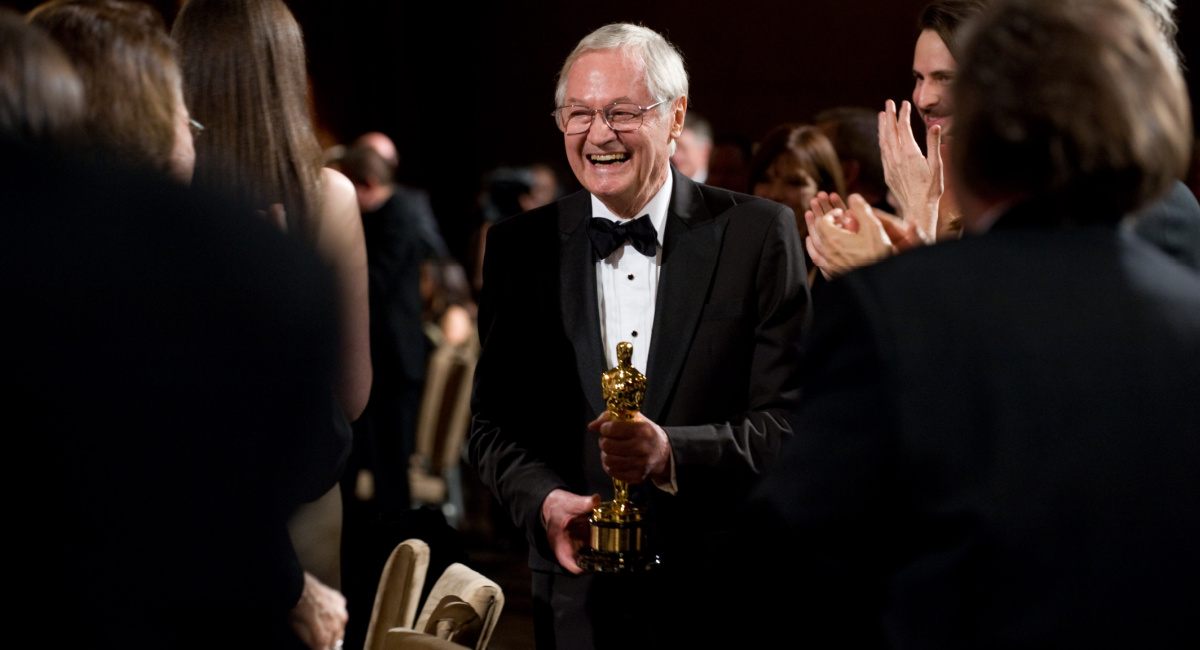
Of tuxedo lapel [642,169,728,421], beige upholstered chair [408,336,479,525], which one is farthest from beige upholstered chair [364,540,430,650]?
beige upholstered chair [408,336,479,525]

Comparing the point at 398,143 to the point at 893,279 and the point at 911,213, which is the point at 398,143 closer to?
the point at 911,213

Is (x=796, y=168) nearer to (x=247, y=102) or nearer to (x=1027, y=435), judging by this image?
(x=247, y=102)

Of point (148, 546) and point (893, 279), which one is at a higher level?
point (893, 279)

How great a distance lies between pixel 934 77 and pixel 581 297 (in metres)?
0.85

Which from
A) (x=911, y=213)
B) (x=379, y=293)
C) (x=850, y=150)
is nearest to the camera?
(x=911, y=213)

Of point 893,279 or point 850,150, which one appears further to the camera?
point 850,150

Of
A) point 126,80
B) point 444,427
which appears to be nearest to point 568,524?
point 126,80

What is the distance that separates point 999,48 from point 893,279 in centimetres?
27

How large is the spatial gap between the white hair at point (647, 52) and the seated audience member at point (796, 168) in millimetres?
1154

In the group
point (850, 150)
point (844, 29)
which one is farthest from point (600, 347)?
point (844, 29)

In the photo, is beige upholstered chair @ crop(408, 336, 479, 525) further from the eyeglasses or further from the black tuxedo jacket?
the eyeglasses

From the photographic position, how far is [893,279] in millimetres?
1135

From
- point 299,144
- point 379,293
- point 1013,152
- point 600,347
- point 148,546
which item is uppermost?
point 1013,152

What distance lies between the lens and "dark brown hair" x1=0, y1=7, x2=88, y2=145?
113 cm
